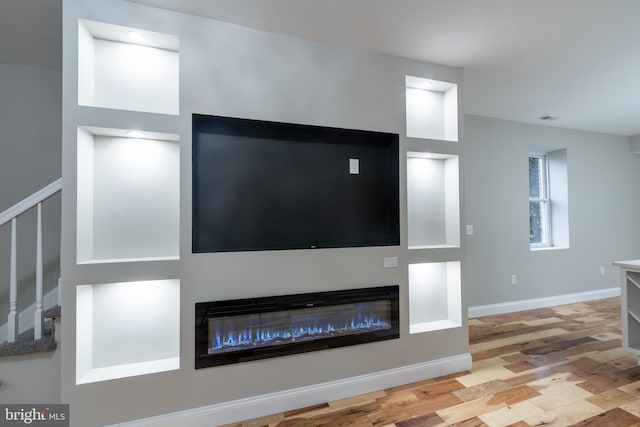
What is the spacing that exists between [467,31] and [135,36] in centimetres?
228

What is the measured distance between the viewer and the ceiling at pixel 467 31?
189cm

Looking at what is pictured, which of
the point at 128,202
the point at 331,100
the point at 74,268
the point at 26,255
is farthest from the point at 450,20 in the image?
the point at 26,255

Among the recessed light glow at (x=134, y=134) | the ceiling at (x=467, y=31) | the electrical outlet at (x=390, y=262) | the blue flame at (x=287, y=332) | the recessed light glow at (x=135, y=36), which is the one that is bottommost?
the blue flame at (x=287, y=332)

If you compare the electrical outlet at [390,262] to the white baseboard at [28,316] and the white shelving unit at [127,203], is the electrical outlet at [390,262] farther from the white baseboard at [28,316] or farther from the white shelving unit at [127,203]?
the white baseboard at [28,316]

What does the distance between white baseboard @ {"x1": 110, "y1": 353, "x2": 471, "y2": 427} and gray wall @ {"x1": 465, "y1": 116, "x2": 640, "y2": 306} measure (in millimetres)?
1791

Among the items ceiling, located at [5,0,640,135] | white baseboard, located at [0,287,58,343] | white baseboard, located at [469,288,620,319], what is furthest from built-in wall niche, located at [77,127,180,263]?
white baseboard, located at [469,288,620,319]

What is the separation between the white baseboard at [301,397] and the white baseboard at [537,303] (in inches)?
63.6

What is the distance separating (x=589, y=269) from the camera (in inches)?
191

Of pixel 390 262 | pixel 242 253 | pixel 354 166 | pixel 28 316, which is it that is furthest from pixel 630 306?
pixel 28 316

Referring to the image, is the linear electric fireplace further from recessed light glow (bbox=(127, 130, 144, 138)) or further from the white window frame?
the white window frame

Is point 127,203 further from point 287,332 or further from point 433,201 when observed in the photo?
point 433,201

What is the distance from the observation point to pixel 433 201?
2.76 metres

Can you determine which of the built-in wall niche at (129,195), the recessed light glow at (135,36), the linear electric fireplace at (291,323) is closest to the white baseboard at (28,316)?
the built-in wall niche at (129,195)

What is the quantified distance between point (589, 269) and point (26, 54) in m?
7.57
